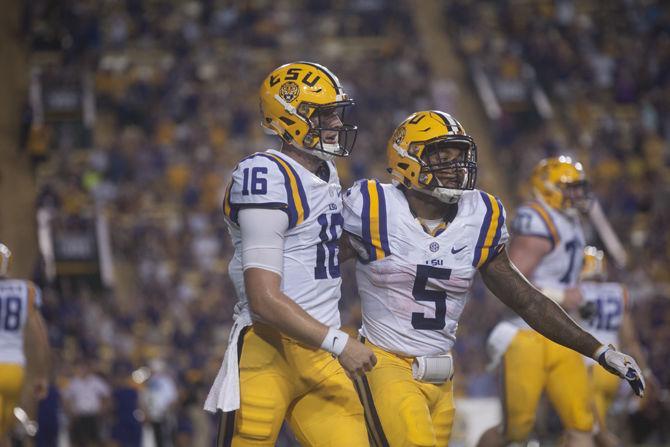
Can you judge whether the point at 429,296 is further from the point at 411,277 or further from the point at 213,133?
the point at 213,133

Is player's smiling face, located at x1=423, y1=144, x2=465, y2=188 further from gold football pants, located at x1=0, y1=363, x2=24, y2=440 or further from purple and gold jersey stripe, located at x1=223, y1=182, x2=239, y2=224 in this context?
gold football pants, located at x1=0, y1=363, x2=24, y2=440

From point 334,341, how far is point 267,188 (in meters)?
0.62

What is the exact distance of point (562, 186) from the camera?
7.30 metres

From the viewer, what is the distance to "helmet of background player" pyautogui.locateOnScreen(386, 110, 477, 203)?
5070mm

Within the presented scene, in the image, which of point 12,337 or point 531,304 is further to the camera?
point 12,337

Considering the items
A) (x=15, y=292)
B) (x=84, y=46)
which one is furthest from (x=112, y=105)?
(x=15, y=292)

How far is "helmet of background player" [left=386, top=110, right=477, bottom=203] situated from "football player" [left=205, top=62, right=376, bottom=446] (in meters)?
0.39

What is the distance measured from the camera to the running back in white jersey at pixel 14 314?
25.3 ft

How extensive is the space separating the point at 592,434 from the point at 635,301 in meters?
8.63

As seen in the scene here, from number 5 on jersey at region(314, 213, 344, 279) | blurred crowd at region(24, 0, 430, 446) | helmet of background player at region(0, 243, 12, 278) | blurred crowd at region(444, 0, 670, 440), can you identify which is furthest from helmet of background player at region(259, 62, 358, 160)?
blurred crowd at region(444, 0, 670, 440)

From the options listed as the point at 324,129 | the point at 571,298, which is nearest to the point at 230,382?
the point at 324,129

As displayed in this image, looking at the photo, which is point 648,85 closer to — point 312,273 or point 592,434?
point 592,434

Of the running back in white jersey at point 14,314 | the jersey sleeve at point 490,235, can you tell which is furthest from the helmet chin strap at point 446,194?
the running back in white jersey at point 14,314

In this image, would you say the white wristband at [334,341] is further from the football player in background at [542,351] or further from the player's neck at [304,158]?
the football player in background at [542,351]
